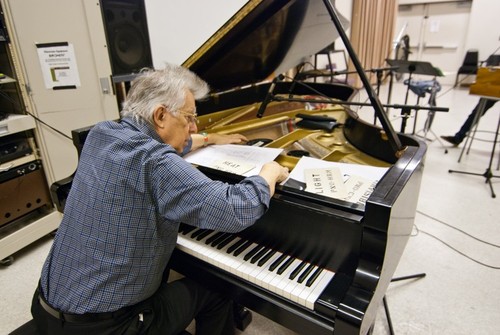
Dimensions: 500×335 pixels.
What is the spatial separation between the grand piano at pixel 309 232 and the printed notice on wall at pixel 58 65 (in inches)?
40.1

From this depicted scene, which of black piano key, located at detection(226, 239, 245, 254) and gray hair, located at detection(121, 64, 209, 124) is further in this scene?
black piano key, located at detection(226, 239, 245, 254)

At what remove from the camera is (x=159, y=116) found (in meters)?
1.06

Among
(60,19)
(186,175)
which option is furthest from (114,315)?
(60,19)

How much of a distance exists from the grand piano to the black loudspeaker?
Answer: 3.70 ft

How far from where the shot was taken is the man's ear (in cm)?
105

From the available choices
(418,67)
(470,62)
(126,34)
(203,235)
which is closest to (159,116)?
(203,235)

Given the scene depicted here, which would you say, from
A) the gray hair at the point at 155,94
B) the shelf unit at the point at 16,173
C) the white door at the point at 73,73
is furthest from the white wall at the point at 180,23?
the gray hair at the point at 155,94

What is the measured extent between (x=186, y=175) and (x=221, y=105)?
4.81 feet

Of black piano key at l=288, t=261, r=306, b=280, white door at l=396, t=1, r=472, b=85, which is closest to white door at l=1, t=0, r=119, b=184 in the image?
black piano key at l=288, t=261, r=306, b=280

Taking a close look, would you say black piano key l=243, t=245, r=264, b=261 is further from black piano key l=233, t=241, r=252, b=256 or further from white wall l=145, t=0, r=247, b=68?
white wall l=145, t=0, r=247, b=68

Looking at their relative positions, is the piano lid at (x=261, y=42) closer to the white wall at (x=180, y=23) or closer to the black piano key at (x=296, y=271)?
the black piano key at (x=296, y=271)

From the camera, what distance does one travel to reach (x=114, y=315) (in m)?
1.04

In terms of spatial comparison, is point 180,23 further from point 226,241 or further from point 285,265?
point 285,265

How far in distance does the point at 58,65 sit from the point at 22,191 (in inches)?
36.0
